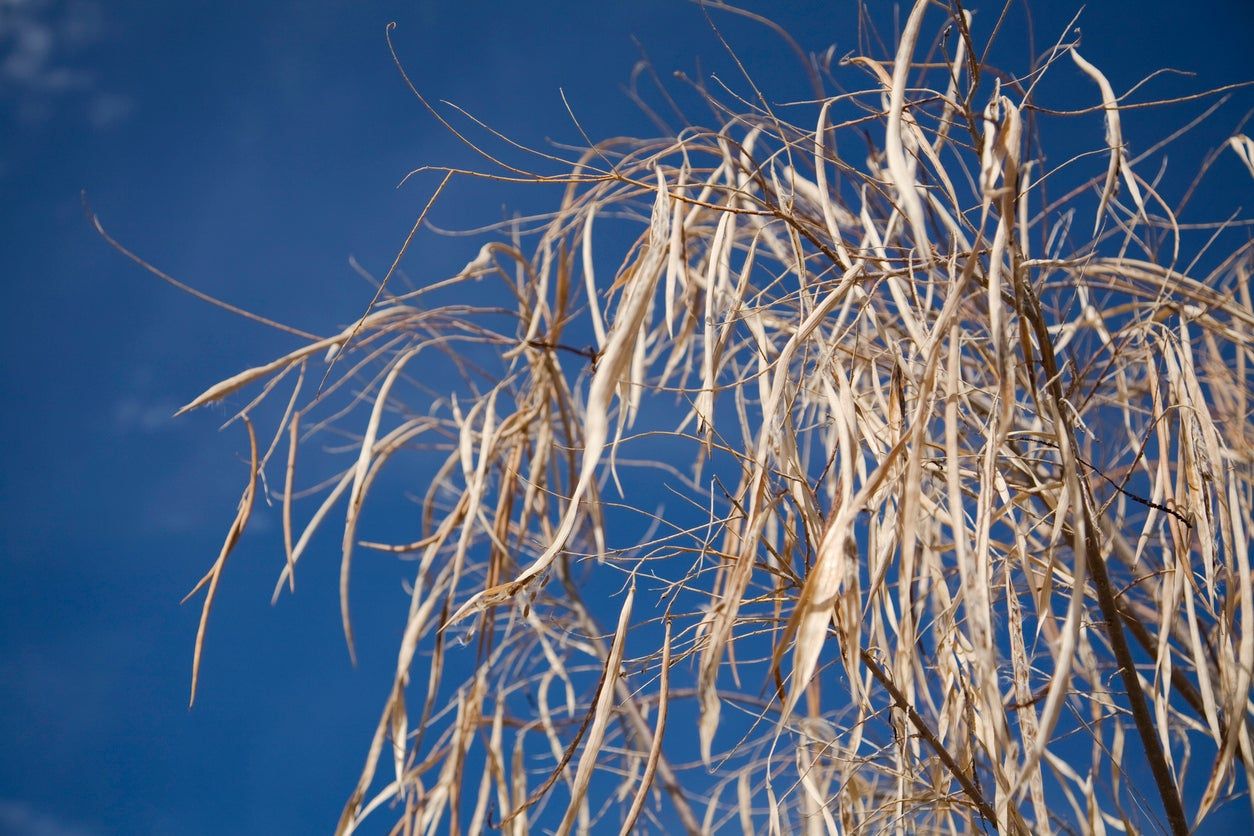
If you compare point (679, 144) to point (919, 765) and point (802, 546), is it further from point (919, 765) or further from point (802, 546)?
point (919, 765)

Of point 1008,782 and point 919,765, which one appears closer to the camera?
point 1008,782

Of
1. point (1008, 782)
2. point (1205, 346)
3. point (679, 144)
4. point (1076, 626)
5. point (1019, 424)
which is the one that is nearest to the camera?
point (1076, 626)

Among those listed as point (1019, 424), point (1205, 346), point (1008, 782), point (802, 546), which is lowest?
point (1008, 782)

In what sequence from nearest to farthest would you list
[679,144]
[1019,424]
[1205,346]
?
[679,144]
[1019,424]
[1205,346]

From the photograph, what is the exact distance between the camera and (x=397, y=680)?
0.81 m

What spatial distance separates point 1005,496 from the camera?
55 centimetres

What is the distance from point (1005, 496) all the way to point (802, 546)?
141 millimetres

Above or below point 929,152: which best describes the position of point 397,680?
below

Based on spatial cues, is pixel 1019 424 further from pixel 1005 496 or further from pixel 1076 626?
pixel 1076 626

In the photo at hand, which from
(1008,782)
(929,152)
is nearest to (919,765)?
(1008,782)

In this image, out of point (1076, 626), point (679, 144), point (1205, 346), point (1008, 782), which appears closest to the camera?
point (1076, 626)

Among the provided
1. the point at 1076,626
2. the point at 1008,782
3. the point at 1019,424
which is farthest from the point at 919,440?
the point at 1019,424

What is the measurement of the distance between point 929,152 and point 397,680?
603mm

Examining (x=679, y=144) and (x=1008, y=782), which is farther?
(x=679, y=144)
